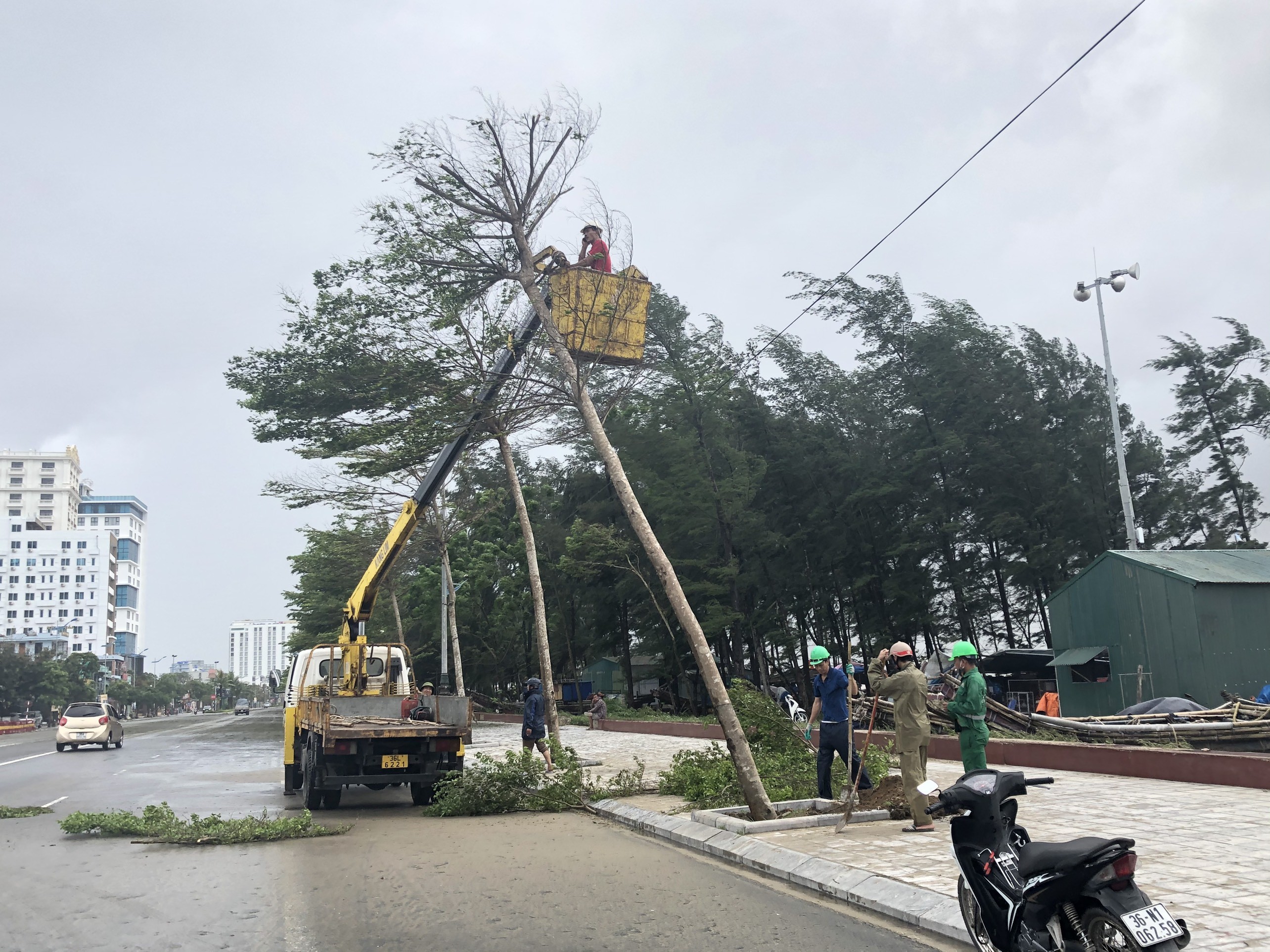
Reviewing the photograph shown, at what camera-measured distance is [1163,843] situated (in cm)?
780

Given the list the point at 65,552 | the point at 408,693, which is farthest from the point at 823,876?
the point at 65,552

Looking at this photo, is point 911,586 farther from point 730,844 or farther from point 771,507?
point 730,844

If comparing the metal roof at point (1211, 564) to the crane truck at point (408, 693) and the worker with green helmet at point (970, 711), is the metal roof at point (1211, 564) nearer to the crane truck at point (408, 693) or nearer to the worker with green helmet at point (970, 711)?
the worker with green helmet at point (970, 711)

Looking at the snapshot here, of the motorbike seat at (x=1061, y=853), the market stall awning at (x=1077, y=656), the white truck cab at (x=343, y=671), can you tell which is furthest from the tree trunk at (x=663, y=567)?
the market stall awning at (x=1077, y=656)

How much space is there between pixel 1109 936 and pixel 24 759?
28.3 m

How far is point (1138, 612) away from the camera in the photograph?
21.7 metres

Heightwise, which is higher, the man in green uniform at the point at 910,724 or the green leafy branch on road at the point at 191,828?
the man in green uniform at the point at 910,724

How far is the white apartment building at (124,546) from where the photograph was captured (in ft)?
558

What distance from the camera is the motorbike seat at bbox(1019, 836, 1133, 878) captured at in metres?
4.11

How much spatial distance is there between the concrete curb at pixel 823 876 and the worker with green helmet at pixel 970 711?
199 centimetres

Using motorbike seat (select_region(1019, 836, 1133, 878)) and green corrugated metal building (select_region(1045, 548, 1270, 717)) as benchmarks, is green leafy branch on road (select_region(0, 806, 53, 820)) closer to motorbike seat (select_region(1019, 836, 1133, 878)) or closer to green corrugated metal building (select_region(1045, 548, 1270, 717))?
motorbike seat (select_region(1019, 836, 1133, 878))

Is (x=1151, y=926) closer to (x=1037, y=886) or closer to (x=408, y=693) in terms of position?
(x=1037, y=886)

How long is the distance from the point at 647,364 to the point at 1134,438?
27523mm

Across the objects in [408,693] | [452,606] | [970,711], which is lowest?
[970,711]
